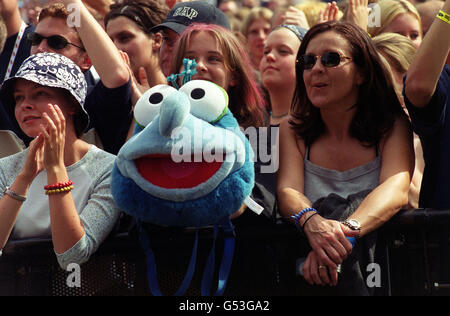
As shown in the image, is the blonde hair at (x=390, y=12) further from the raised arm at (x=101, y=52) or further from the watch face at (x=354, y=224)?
the watch face at (x=354, y=224)

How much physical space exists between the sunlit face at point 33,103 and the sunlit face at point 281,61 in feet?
4.81

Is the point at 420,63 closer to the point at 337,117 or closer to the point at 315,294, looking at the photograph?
the point at 337,117

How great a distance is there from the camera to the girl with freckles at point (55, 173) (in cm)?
256

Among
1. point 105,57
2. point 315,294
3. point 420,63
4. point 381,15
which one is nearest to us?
point 315,294

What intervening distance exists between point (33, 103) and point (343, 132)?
4.32ft

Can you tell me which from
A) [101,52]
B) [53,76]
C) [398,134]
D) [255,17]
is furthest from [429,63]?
[255,17]

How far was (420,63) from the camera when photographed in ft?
8.64

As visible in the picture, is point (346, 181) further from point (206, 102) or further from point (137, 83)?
point (137, 83)

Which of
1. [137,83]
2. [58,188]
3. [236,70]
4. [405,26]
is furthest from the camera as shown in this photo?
[405,26]

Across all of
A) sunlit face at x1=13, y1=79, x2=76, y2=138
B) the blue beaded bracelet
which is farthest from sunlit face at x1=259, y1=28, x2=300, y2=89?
the blue beaded bracelet

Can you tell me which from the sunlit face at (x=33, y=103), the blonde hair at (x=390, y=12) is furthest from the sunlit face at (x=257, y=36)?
the sunlit face at (x=33, y=103)

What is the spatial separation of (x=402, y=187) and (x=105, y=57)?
4.73 feet

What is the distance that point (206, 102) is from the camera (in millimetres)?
2430

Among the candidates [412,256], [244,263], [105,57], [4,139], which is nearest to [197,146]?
[244,263]
